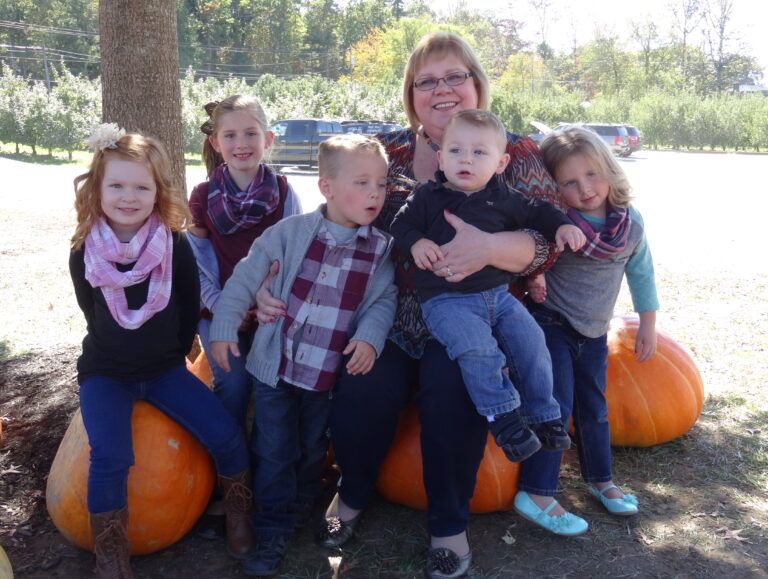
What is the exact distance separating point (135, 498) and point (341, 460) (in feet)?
2.73

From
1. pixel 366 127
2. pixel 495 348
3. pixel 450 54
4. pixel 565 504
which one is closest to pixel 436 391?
pixel 495 348

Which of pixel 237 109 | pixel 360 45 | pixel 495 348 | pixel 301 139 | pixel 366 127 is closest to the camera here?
pixel 495 348

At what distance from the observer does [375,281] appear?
9.79 feet

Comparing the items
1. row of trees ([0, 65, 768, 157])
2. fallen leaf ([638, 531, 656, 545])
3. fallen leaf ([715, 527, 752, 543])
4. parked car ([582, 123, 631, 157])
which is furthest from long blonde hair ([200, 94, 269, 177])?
row of trees ([0, 65, 768, 157])

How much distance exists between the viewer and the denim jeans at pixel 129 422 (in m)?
2.59

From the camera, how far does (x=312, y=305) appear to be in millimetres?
2928

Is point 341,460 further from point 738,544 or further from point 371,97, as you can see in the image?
point 371,97

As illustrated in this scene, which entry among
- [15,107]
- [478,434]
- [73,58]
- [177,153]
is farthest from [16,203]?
[73,58]

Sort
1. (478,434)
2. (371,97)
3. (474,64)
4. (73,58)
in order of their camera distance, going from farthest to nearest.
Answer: (73,58), (371,97), (474,64), (478,434)

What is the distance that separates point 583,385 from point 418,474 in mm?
883

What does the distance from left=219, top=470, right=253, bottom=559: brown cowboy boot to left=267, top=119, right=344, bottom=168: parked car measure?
20.5m

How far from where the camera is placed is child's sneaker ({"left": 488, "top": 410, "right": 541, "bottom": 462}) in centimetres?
261

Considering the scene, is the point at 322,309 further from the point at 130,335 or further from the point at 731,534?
the point at 731,534

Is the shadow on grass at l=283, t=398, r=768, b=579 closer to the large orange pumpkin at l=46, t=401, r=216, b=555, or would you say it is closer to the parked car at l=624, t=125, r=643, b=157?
the large orange pumpkin at l=46, t=401, r=216, b=555
